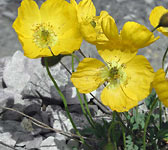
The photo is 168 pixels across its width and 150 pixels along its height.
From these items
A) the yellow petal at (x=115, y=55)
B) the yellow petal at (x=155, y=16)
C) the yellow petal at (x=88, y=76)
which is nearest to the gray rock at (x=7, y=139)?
the yellow petal at (x=88, y=76)

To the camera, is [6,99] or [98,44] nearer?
[98,44]

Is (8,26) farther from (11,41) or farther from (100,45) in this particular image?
(100,45)

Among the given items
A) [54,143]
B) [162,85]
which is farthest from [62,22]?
[54,143]

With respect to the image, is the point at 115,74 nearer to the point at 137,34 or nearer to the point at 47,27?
the point at 137,34

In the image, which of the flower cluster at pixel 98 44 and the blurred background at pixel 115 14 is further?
the blurred background at pixel 115 14

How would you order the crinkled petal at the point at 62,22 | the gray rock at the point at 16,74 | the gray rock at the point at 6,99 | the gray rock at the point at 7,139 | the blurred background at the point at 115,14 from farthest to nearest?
1. the blurred background at the point at 115,14
2. the gray rock at the point at 16,74
3. the gray rock at the point at 6,99
4. the gray rock at the point at 7,139
5. the crinkled petal at the point at 62,22

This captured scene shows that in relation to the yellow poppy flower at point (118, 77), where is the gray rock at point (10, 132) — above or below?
below

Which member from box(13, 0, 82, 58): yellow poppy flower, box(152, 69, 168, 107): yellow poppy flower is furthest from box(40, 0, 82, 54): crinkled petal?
box(152, 69, 168, 107): yellow poppy flower

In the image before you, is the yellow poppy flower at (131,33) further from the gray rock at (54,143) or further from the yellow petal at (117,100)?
the gray rock at (54,143)
